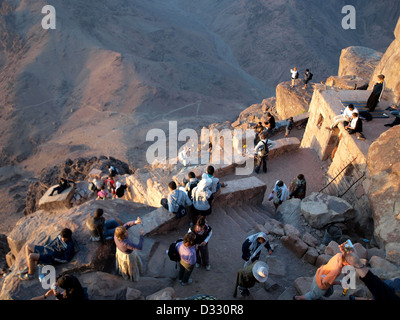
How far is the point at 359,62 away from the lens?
20.1 m

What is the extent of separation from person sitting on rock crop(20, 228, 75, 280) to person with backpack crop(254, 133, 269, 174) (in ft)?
21.4

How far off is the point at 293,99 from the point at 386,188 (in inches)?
547

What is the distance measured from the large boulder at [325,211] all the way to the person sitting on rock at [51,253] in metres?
5.46

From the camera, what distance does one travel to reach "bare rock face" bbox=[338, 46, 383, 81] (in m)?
19.0

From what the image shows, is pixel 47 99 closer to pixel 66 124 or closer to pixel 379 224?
pixel 66 124

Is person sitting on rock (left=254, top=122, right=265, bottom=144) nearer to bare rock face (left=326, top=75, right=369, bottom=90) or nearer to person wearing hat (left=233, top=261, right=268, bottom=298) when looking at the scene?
bare rock face (left=326, top=75, right=369, bottom=90)

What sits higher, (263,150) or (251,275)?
(251,275)

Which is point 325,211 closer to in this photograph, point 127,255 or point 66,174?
point 127,255

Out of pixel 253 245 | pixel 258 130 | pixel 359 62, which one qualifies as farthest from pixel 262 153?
pixel 359 62

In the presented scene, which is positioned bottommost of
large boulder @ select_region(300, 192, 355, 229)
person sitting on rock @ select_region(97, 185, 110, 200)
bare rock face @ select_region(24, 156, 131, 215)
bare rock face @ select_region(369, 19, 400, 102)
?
bare rock face @ select_region(24, 156, 131, 215)

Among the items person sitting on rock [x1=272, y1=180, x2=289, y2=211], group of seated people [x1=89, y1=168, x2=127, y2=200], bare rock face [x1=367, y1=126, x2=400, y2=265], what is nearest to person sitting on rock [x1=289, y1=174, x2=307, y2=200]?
person sitting on rock [x1=272, y1=180, x2=289, y2=211]

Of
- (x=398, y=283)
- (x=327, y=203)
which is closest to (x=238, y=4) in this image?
(x=327, y=203)

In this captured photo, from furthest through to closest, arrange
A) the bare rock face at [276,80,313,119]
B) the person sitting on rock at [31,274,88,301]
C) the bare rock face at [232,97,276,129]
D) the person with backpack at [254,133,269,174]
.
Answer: the bare rock face at [232,97,276,129] → the bare rock face at [276,80,313,119] → the person with backpack at [254,133,269,174] → the person sitting on rock at [31,274,88,301]

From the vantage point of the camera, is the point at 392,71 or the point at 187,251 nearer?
the point at 187,251
